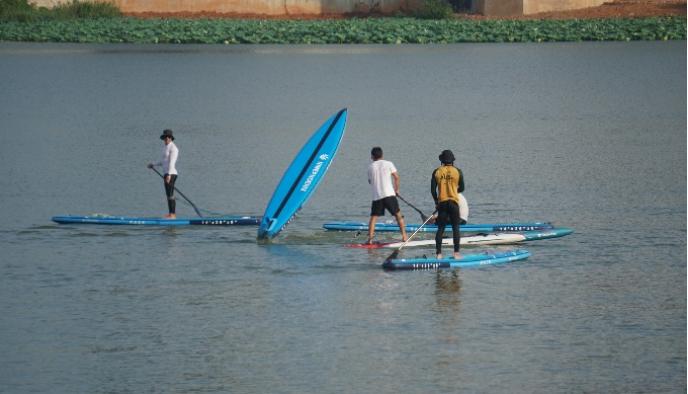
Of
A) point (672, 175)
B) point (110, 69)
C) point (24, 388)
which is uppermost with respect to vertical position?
point (110, 69)

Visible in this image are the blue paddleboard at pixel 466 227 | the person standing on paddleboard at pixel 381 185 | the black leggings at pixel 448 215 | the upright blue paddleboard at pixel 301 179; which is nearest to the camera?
the black leggings at pixel 448 215

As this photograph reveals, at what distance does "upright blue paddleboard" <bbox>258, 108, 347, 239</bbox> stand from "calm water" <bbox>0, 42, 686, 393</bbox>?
0.42m

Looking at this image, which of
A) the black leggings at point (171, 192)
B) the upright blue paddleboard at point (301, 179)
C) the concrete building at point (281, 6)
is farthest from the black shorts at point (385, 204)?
the concrete building at point (281, 6)

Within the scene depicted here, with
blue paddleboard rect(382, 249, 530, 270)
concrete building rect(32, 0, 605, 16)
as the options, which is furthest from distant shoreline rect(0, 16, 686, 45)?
blue paddleboard rect(382, 249, 530, 270)

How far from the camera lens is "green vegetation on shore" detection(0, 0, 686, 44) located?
101 meters

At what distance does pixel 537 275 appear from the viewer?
24078 millimetres

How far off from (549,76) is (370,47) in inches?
1007

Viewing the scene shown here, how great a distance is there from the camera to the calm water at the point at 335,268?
19125 mm

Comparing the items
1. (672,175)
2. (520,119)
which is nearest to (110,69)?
(520,119)

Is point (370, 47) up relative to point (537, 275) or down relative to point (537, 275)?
up

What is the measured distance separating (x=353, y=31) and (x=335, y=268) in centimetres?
7966

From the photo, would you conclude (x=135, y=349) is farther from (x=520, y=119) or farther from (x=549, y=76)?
(x=549, y=76)

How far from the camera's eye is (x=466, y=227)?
27.4m

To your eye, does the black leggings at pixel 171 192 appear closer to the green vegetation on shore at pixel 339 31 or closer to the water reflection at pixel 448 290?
the water reflection at pixel 448 290
